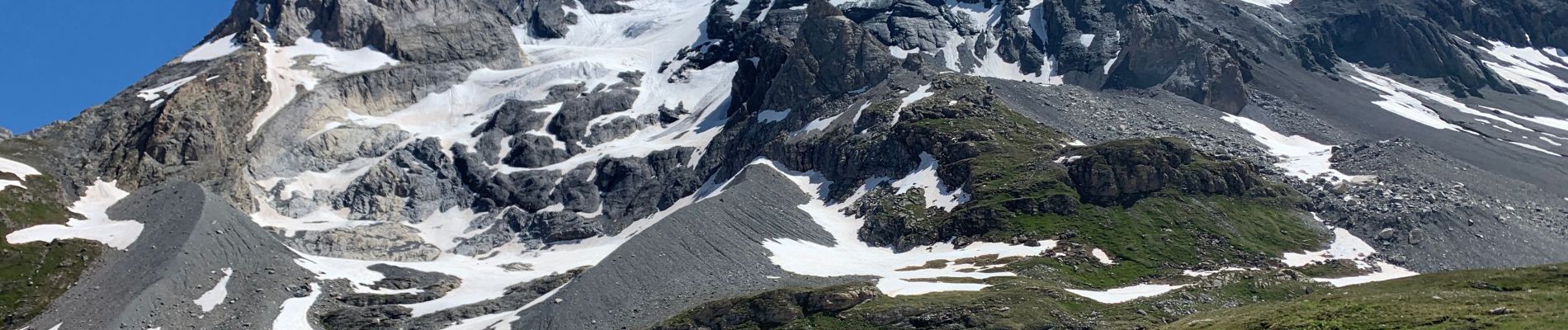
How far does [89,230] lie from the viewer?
477ft

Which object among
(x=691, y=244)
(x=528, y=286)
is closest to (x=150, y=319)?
(x=528, y=286)

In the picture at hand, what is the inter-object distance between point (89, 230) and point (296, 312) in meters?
30.2

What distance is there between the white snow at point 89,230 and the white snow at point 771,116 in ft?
261

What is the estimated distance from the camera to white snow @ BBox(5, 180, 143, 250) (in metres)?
142

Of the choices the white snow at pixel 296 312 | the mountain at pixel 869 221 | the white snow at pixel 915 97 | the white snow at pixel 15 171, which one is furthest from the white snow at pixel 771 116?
the white snow at pixel 15 171

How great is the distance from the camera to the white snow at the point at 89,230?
465 feet

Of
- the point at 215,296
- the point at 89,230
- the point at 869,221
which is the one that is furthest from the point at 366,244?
the point at 869,221

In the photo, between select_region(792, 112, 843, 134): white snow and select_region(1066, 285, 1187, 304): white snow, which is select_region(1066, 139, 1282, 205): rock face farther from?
select_region(792, 112, 843, 134): white snow

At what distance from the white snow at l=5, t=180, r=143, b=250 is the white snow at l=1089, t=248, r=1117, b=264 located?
91904mm

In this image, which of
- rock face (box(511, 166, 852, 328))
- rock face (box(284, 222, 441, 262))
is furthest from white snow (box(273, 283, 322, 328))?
rock face (box(284, 222, 441, 262))

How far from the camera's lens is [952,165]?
516ft

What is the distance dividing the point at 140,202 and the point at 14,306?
31423 millimetres

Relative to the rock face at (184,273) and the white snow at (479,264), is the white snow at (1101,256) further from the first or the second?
the rock face at (184,273)

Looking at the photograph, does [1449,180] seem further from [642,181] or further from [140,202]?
[140,202]
